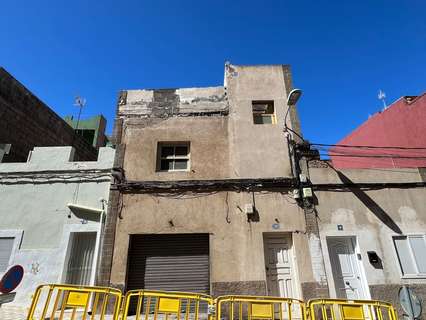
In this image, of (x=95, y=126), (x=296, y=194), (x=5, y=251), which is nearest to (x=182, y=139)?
(x=296, y=194)

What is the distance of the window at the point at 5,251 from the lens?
8.87m

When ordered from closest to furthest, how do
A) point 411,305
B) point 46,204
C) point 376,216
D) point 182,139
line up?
1. point 411,305
2. point 376,216
3. point 46,204
4. point 182,139

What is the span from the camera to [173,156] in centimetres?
1041

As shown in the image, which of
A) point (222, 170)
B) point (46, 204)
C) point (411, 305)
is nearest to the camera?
point (411, 305)

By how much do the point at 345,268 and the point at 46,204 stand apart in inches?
412

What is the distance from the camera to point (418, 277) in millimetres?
8453

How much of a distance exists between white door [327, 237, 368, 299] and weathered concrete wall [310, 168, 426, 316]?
0.31 meters

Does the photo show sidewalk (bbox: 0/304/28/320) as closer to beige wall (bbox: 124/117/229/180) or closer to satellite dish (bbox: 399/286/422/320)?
beige wall (bbox: 124/117/229/180)

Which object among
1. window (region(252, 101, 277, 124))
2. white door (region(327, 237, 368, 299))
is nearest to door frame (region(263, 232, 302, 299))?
white door (region(327, 237, 368, 299))

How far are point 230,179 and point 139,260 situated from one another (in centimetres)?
411

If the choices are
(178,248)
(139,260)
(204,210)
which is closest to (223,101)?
(204,210)

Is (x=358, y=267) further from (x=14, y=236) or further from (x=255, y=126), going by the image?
(x=14, y=236)

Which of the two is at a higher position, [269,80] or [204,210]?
[269,80]

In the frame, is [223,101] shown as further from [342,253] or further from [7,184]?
[7,184]
